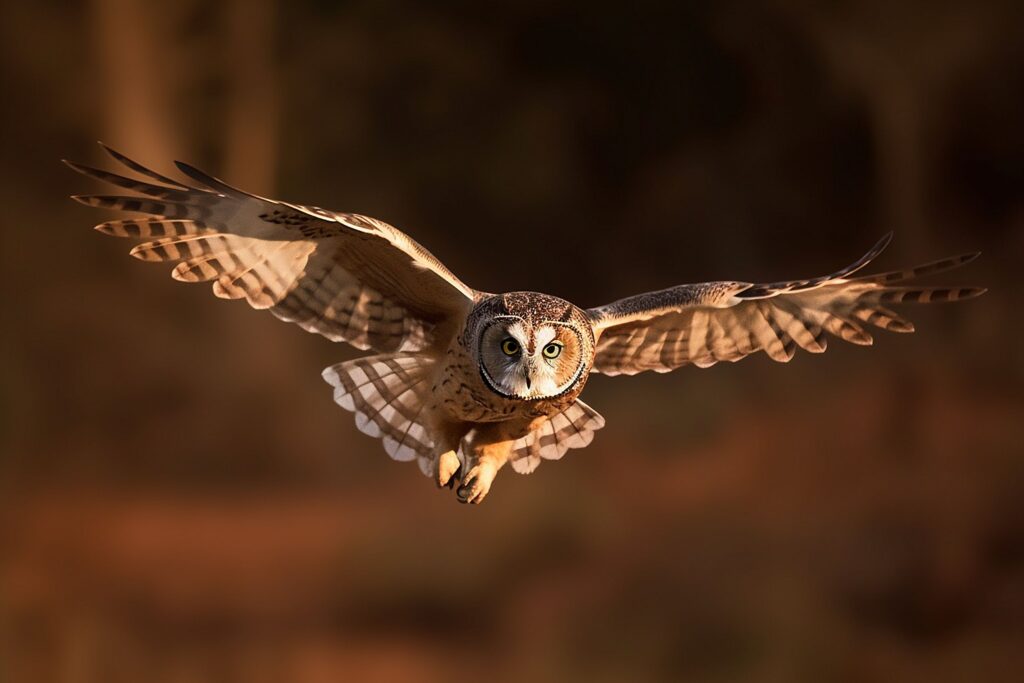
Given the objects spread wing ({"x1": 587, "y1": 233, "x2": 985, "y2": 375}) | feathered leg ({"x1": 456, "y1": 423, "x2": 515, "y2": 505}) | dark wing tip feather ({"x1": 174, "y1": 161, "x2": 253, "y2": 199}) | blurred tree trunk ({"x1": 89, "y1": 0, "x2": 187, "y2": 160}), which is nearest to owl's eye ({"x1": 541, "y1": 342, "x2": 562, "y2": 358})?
feathered leg ({"x1": 456, "y1": 423, "x2": 515, "y2": 505})

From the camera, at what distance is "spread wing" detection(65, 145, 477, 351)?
2379 millimetres

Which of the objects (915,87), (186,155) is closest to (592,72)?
(915,87)

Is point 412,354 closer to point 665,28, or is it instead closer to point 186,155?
point 186,155

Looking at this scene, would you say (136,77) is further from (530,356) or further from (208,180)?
(530,356)

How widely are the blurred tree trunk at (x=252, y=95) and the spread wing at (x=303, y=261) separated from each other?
2603 millimetres

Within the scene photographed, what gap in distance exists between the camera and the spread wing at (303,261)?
238cm

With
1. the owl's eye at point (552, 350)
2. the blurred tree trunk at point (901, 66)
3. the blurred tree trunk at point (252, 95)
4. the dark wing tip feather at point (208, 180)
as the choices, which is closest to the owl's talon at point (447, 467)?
the owl's eye at point (552, 350)

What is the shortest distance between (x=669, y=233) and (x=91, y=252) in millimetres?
2399

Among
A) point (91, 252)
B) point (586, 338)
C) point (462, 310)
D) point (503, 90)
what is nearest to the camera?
point (586, 338)

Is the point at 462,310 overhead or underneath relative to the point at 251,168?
underneath

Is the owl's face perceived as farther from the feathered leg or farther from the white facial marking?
the feathered leg

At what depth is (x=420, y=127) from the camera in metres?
5.25

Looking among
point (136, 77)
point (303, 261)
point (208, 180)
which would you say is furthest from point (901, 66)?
point (208, 180)

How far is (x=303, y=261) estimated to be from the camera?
101 inches
